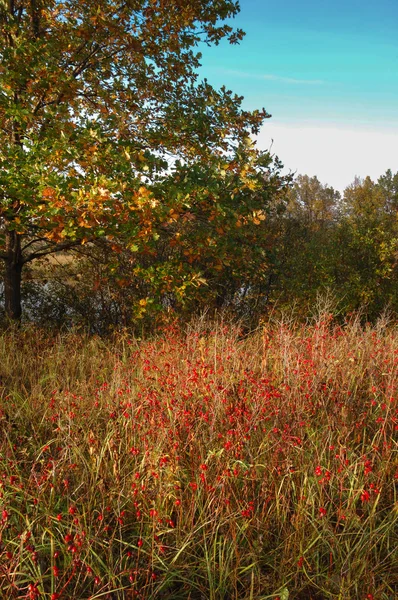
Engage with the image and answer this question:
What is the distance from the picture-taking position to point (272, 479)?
246 centimetres

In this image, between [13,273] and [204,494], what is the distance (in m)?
5.68

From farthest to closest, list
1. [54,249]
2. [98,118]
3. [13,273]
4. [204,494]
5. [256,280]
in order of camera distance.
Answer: [256,280], [13,273], [54,249], [98,118], [204,494]

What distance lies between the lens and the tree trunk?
681 cm

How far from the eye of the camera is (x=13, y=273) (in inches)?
272

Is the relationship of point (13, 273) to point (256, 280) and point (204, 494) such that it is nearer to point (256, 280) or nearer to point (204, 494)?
point (256, 280)

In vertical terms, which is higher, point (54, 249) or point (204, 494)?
point (54, 249)

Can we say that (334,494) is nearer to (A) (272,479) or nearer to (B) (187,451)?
(A) (272,479)

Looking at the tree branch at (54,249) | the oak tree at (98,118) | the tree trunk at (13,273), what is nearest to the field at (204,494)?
the oak tree at (98,118)

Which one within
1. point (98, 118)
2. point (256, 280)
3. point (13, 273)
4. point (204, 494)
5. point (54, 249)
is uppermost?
point (98, 118)

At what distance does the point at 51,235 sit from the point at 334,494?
151 inches

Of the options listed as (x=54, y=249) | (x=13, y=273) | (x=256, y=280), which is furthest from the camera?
(x=256, y=280)

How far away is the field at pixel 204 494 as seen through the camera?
1.98m

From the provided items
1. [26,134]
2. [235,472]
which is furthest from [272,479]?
[26,134]

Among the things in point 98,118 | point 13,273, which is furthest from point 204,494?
point 13,273
